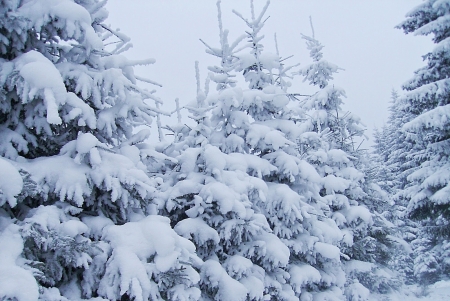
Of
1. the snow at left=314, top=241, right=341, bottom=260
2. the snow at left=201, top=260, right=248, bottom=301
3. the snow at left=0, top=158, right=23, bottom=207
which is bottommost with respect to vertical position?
the snow at left=201, top=260, right=248, bottom=301

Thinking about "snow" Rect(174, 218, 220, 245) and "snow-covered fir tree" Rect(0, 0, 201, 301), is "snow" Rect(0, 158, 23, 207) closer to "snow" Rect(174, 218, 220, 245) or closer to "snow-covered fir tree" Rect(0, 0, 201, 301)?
"snow-covered fir tree" Rect(0, 0, 201, 301)

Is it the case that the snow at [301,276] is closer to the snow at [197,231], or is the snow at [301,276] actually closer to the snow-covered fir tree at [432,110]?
the snow at [197,231]

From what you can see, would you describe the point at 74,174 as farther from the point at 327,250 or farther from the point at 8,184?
the point at 327,250

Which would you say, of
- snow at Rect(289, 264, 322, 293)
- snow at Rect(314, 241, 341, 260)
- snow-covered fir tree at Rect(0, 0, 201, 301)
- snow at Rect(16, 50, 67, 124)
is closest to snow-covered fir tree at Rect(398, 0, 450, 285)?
snow at Rect(314, 241, 341, 260)

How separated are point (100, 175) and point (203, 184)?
3015 mm

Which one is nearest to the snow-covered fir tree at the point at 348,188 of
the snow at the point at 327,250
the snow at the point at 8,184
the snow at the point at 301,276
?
the snow at the point at 327,250

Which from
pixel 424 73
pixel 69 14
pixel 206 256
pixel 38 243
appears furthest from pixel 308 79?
pixel 38 243

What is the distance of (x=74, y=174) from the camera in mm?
3932

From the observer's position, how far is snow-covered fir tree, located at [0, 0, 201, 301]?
135 inches

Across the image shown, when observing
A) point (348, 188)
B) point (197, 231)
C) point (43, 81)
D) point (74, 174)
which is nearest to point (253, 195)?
point (197, 231)

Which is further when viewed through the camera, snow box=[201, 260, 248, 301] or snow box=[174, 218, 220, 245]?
snow box=[174, 218, 220, 245]

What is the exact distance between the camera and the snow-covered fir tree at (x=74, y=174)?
344 centimetres

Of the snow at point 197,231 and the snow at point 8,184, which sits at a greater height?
the snow at point 8,184

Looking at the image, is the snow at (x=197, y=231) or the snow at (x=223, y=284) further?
the snow at (x=197, y=231)
